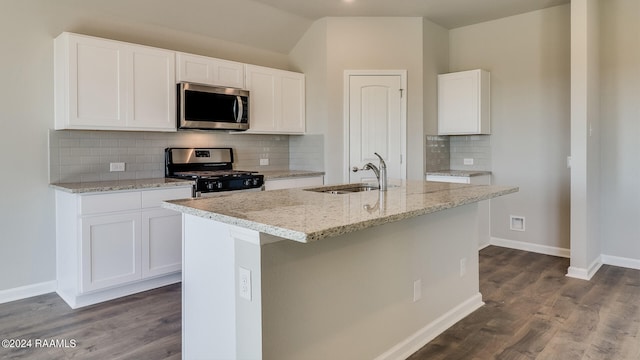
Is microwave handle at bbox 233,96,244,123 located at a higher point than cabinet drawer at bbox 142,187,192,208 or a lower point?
higher

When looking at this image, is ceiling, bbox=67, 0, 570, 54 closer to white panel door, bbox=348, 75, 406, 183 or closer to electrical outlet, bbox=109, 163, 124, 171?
white panel door, bbox=348, 75, 406, 183

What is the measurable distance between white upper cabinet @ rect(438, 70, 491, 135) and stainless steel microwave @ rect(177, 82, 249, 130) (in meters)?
2.42

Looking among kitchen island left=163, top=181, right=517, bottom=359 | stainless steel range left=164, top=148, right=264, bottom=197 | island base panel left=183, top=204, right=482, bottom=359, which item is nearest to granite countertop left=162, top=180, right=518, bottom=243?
kitchen island left=163, top=181, right=517, bottom=359

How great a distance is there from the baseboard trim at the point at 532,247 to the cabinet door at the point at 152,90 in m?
3.95

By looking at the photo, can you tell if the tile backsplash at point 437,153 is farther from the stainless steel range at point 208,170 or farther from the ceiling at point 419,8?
the stainless steel range at point 208,170

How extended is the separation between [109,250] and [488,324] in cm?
285

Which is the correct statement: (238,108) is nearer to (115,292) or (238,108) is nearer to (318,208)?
(115,292)

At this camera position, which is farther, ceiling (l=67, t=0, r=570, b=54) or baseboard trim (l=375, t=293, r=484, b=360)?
ceiling (l=67, t=0, r=570, b=54)

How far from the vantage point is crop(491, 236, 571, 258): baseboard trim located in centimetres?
454

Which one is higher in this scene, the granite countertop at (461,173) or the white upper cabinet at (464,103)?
the white upper cabinet at (464,103)

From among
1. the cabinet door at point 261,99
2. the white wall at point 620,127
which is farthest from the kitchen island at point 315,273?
the white wall at point 620,127

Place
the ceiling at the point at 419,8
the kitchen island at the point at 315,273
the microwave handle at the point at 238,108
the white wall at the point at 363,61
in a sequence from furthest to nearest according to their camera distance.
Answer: the white wall at the point at 363,61 → the ceiling at the point at 419,8 → the microwave handle at the point at 238,108 → the kitchen island at the point at 315,273

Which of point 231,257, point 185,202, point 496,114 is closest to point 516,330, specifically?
point 231,257

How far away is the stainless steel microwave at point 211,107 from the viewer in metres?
3.82
